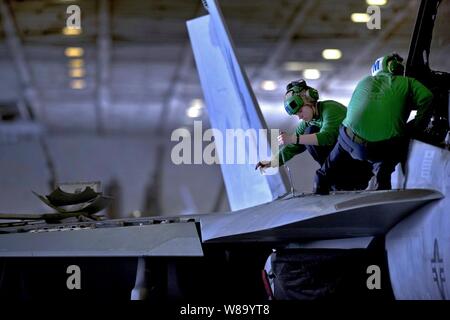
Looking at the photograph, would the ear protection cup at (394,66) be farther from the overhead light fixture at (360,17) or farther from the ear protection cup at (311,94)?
the overhead light fixture at (360,17)

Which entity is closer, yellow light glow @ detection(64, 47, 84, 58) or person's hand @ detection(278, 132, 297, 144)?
person's hand @ detection(278, 132, 297, 144)

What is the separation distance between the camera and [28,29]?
11.1 m

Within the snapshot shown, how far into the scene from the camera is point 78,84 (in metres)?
13.5

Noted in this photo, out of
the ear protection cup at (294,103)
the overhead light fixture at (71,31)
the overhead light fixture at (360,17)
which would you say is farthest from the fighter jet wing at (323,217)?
the overhead light fixture at (71,31)

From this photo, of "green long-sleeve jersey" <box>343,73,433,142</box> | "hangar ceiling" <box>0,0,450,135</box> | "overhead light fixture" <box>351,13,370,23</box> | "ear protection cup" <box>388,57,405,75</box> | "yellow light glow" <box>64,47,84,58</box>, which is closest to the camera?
"green long-sleeve jersey" <box>343,73,433,142</box>

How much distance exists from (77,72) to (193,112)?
7.20ft

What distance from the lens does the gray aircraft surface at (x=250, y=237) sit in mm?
3023

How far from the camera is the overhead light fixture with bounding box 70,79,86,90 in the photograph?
13.4 meters

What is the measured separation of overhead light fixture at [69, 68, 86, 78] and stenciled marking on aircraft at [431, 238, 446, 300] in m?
10.7

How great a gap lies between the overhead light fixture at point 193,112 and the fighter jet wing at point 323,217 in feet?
31.7

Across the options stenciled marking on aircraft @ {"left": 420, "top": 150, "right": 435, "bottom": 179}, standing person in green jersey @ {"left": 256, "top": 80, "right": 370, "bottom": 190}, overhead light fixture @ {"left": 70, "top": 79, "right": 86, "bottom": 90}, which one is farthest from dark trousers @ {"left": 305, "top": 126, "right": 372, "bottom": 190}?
overhead light fixture @ {"left": 70, "top": 79, "right": 86, "bottom": 90}

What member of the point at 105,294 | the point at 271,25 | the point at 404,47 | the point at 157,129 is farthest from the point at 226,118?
the point at 157,129

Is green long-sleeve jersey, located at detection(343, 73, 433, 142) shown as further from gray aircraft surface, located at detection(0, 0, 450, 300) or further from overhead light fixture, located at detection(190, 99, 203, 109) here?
overhead light fixture, located at detection(190, 99, 203, 109)

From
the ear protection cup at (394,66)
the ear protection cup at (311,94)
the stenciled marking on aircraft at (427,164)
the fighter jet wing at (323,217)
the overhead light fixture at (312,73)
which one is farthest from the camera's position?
the overhead light fixture at (312,73)
